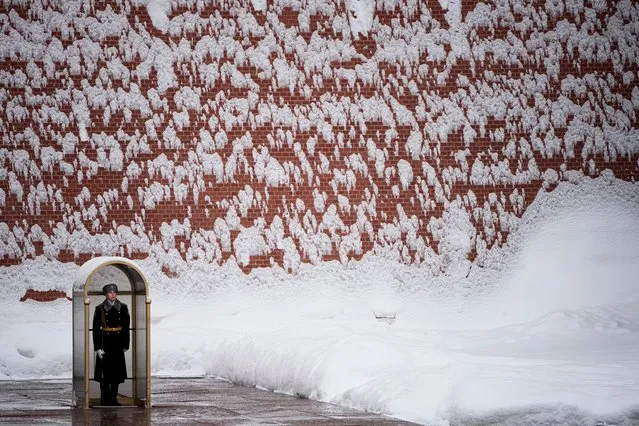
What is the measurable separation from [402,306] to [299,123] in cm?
325

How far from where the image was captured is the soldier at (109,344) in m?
11.0

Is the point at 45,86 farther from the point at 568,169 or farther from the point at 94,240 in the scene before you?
the point at 568,169

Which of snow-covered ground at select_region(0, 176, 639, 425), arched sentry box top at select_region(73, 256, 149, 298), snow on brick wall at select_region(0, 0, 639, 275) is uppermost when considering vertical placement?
snow on brick wall at select_region(0, 0, 639, 275)

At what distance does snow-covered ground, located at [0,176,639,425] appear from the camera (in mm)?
14430

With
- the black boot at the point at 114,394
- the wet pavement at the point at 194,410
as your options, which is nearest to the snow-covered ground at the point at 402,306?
the wet pavement at the point at 194,410

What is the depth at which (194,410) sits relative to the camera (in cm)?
1041

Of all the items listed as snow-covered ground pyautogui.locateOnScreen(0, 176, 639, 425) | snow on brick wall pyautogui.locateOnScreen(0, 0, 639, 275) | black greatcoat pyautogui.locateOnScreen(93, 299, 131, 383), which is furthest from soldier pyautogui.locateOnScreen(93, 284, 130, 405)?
snow on brick wall pyautogui.locateOnScreen(0, 0, 639, 275)

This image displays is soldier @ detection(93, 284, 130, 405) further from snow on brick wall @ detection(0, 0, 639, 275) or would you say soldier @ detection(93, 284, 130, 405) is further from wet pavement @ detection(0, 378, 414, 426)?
snow on brick wall @ detection(0, 0, 639, 275)

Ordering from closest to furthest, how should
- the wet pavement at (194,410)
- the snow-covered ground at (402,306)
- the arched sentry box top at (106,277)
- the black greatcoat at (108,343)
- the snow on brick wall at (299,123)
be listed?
the wet pavement at (194,410) < the arched sentry box top at (106,277) < the black greatcoat at (108,343) < the snow-covered ground at (402,306) < the snow on brick wall at (299,123)

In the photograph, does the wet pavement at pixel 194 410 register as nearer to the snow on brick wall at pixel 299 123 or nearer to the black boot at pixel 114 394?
the black boot at pixel 114 394

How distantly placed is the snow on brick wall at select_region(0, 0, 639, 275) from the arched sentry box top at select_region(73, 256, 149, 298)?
6198mm

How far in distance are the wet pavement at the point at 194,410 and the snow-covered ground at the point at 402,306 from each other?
0.91m

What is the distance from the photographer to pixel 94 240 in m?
17.4

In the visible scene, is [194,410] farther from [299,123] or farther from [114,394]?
[299,123]
